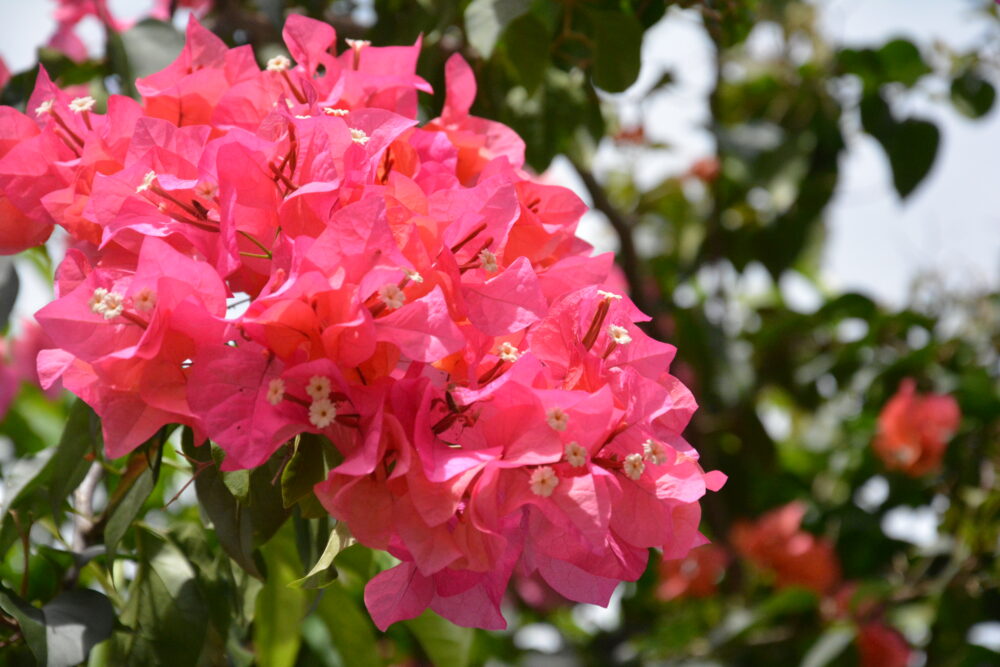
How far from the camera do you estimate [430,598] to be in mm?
483

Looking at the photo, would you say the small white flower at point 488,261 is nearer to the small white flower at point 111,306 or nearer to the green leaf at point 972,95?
the small white flower at point 111,306

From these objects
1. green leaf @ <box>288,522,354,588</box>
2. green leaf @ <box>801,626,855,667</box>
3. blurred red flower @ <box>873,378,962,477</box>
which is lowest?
green leaf @ <box>801,626,855,667</box>

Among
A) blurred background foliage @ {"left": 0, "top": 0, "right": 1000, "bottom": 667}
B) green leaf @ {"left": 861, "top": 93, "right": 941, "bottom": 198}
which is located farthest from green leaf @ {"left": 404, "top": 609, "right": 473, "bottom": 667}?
green leaf @ {"left": 861, "top": 93, "right": 941, "bottom": 198}

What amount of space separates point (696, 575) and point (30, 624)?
Result: 129cm

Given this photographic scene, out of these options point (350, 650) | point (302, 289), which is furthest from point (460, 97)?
point (350, 650)

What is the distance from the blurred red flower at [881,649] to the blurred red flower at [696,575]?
287 millimetres

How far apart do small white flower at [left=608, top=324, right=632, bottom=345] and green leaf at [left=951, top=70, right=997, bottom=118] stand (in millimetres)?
1167

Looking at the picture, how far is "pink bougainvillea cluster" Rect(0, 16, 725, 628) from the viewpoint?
446 millimetres

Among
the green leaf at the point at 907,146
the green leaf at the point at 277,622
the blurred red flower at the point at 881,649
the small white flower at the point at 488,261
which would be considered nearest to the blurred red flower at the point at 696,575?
the blurred red flower at the point at 881,649

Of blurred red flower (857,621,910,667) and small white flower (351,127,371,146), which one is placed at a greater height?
small white flower (351,127,371,146)

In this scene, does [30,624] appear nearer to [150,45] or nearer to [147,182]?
[147,182]

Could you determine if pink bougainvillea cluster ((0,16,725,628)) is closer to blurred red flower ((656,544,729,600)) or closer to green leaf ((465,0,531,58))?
green leaf ((465,0,531,58))

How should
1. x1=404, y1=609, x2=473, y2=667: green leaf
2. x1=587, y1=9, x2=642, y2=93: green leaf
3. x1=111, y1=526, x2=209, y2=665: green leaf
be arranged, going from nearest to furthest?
x1=111, y1=526, x2=209, y2=665: green leaf, x1=587, y1=9, x2=642, y2=93: green leaf, x1=404, y1=609, x2=473, y2=667: green leaf

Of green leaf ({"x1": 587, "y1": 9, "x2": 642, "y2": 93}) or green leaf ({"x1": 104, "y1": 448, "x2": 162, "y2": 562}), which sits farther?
green leaf ({"x1": 587, "y1": 9, "x2": 642, "y2": 93})
